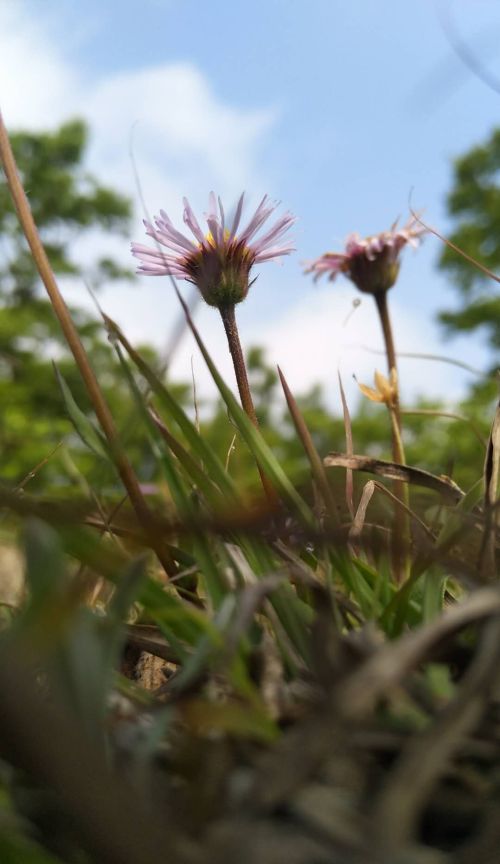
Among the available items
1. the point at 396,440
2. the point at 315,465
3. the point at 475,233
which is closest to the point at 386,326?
the point at 396,440

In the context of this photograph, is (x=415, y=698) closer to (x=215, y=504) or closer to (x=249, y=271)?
(x=215, y=504)

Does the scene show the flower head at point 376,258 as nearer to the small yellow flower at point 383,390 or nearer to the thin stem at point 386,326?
the thin stem at point 386,326

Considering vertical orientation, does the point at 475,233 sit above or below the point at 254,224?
above

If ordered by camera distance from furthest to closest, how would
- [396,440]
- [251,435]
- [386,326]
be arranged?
[386,326] < [396,440] < [251,435]

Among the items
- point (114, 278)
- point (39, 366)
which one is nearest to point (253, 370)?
point (114, 278)

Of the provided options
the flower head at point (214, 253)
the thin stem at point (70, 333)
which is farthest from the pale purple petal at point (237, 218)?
the thin stem at point (70, 333)

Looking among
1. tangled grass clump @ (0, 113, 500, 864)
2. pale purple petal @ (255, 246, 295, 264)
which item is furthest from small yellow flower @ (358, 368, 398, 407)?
tangled grass clump @ (0, 113, 500, 864)

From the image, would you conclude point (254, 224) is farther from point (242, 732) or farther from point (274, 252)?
point (242, 732)
